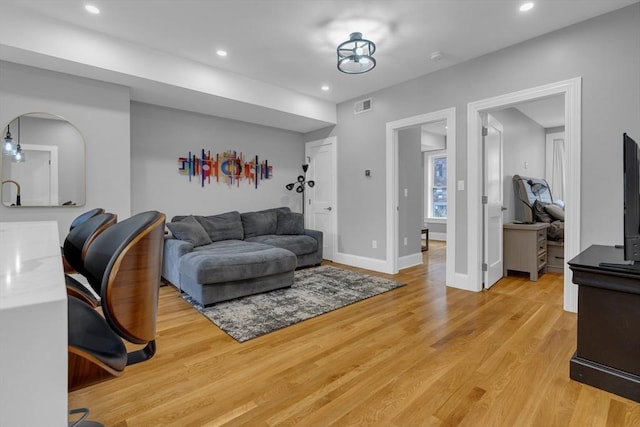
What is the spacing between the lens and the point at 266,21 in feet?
9.48

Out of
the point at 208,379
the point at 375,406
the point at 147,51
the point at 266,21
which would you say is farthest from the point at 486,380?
the point at 147,51

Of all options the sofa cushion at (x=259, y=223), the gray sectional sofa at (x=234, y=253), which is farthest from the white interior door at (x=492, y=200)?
the sofa cushion at (x=259, y=223)

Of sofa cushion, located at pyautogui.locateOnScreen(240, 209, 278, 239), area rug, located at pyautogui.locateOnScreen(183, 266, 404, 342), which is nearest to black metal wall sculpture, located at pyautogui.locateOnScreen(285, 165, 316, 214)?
sofa cushion, located at pyautogui.locateOnScreen(240, 209, 278, 239)

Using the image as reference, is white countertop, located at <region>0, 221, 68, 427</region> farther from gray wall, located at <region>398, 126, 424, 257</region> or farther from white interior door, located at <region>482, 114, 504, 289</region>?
gray wall, located at <region>398, 126, 424, 257</region>

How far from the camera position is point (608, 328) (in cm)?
182

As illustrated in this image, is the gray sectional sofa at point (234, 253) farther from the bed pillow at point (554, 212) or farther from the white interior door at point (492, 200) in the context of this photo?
the bed pillow at point (554, 212)

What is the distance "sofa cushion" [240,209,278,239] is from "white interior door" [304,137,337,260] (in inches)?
31.7

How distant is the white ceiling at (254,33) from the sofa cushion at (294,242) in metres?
2.01

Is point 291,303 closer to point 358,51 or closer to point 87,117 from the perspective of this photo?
point 358,51

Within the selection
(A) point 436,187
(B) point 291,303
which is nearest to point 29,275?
(B) point 291,303

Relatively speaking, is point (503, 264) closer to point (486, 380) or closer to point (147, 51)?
point (486, 380)

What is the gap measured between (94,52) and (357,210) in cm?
369

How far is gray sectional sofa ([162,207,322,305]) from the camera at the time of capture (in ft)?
10.4

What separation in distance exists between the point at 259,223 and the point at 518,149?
4.48 meters
